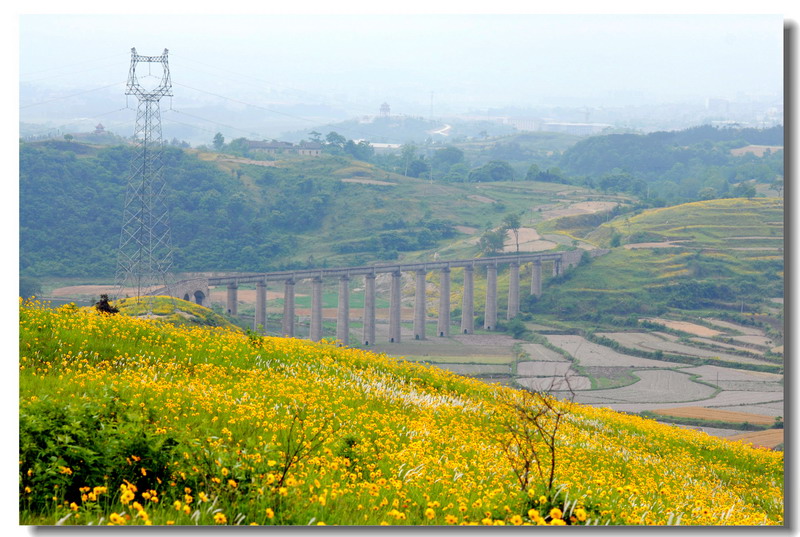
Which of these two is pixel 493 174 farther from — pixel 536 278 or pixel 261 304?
pixel 261 304

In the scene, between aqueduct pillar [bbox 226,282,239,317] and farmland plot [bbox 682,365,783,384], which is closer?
farmland plot [bbox 682,365,783,384]

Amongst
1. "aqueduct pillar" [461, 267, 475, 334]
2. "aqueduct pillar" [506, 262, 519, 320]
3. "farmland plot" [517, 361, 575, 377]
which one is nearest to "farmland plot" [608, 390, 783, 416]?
"farmland plot" [517, 361, 575, 377]

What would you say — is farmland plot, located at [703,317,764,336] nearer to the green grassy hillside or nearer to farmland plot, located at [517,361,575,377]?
the green grassy hillside

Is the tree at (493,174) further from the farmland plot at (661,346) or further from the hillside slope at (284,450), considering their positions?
the hillside slope at (284,450)

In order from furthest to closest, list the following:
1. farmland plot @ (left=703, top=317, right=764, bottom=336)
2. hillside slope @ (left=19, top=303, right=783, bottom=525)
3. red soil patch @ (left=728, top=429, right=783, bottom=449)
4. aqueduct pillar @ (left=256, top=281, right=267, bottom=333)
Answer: farmland plot @ (left=703, top=317, right=764, bottom=336)
aqueduct pillar @ (left=256, top=281, right=267, bottom=333)
red soil patch @ (left=728, top=429, right=783, bottom=449)
hillside slope @ (left=19, top=303, right=783, bottom=525)

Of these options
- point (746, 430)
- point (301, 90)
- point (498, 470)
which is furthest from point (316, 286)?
point (498, 470)
